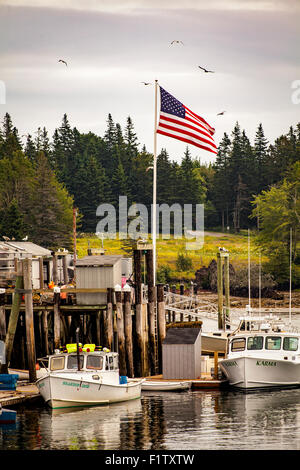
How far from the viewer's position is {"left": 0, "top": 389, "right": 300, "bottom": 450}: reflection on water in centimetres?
2939

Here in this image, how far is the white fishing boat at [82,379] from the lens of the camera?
34.4 meters

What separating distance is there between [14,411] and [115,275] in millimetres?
9525

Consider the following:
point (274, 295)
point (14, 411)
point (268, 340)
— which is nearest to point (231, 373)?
point (268, 340)

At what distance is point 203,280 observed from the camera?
101 metres

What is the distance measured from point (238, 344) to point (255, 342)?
0.85 meters

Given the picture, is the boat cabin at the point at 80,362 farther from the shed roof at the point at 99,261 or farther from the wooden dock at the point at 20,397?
the shed roof at the point at 99,261

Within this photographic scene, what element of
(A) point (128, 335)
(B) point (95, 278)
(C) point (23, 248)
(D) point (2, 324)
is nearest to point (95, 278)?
(B) point (95, 278)

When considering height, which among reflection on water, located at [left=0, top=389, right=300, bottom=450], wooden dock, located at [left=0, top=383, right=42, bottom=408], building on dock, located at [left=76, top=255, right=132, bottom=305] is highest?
building on dock, located at [left=76, top=255, right=132, bottom=305]

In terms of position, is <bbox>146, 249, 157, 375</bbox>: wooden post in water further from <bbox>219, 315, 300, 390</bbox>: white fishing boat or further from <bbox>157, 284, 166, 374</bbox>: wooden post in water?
<bbox>219, 315, 300, 390</bbox>: white fishing boat

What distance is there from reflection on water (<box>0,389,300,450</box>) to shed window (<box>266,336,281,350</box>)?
8.55 ft

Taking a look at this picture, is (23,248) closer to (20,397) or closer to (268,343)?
(268,343)

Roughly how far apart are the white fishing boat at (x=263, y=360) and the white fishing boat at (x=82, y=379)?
5885 mm

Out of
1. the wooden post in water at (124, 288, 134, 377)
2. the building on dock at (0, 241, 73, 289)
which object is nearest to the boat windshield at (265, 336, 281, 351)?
the wooden post in water at (124, 288, 134, 377)
